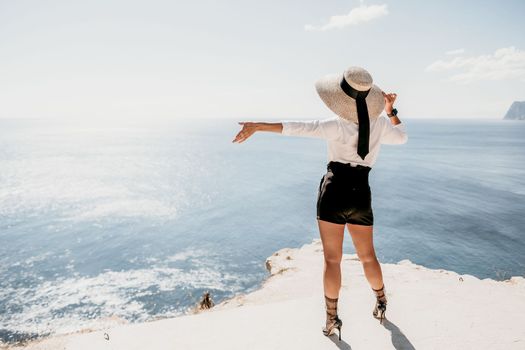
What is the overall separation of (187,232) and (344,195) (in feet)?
119

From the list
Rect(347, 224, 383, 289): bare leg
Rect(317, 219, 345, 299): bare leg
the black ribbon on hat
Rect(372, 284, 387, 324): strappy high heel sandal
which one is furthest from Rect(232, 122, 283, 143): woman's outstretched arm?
Rect(372, 284, 387, 324): strappy high heel sandal

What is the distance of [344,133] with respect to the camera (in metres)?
3.36

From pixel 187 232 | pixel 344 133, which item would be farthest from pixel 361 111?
pixel 187 232

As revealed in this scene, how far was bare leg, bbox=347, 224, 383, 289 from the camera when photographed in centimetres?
372

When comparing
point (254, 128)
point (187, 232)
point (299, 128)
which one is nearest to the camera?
point (299, 128)

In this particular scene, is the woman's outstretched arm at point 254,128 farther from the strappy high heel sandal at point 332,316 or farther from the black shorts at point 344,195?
the strappy high heel sandal at point 332,316

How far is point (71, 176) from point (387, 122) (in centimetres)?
7771

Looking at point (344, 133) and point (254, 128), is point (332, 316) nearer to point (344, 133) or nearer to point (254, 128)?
point (344, 133)

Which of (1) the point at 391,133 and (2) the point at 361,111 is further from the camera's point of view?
(1) the point at 391,133

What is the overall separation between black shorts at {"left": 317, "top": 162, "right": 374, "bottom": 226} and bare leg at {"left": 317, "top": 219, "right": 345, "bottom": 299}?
10 cm

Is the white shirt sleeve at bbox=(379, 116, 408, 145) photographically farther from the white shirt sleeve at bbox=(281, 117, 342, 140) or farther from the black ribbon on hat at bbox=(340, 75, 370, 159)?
the white shirt sleeve at bbox=(281, 117, 342, 140)

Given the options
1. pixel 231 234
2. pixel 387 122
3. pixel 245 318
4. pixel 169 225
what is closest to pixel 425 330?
pixel 245 318

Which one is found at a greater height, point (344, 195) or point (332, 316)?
point (344, 195)

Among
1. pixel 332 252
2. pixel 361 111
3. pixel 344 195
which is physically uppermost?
pixel 361 111
